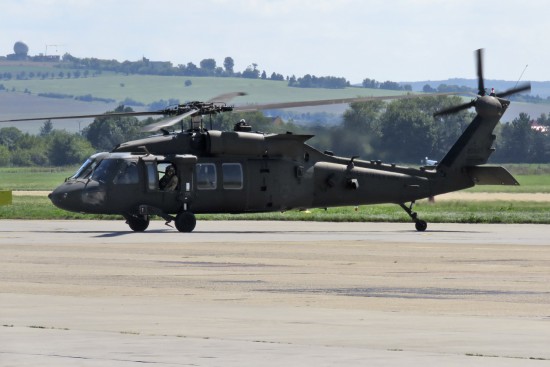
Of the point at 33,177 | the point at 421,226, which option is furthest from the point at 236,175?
the point at 33,177

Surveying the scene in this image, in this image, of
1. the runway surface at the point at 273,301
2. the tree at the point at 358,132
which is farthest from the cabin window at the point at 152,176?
the tree at the point at 358,132

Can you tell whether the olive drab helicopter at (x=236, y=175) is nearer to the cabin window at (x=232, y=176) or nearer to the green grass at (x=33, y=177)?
the cabin window at (x=232, y=176)

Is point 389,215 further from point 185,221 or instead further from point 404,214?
point 185,221

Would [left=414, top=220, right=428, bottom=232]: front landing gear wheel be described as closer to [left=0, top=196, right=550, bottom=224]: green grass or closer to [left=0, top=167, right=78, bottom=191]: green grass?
[left=0, top=196, right=550, bottom=224]: green grass

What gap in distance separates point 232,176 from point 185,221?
2.19 metres

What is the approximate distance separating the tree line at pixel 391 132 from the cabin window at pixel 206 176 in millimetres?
2602

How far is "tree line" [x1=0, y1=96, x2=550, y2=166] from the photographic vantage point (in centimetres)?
6512

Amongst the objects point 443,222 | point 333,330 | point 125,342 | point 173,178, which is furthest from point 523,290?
point 443,222

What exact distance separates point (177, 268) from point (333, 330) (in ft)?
38.9

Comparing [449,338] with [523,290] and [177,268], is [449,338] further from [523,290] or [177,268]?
[177,268]

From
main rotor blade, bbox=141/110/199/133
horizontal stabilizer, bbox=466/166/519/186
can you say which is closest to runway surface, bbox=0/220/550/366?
main rotor blade, bbox=141/110/199/133

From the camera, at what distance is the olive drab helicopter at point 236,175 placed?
145 ft

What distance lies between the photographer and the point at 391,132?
236ft

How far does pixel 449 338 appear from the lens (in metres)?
17.0
